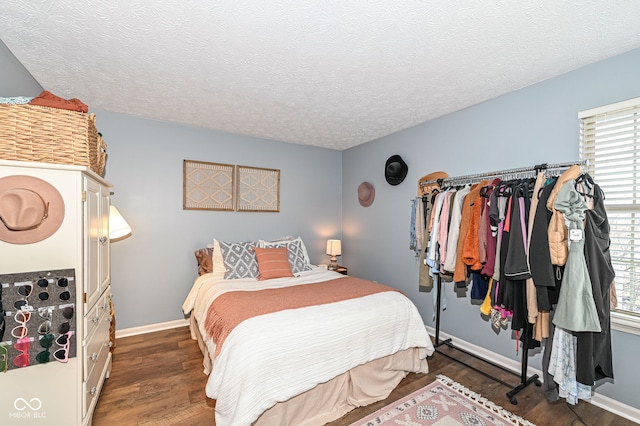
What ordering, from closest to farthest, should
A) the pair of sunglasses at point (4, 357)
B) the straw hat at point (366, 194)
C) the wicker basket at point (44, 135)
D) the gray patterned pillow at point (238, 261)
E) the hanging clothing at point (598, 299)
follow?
the pair of sunglasses at point (4, 357), the wicker basket at point (44, 135), the hanging clothing at point (598, 299), the gray patterned pillow at point (238, 261), the straw hat at point (366, 194)

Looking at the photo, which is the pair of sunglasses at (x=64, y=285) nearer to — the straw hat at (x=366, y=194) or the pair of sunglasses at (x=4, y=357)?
the pair of sunglasses at (x=4, y=357)

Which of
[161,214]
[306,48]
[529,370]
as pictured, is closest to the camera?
Answer: [306,48]

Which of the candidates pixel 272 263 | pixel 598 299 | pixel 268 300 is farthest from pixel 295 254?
pixel 598 299

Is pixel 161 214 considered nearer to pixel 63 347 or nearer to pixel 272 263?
pixel 272 263

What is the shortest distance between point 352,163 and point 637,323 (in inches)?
140

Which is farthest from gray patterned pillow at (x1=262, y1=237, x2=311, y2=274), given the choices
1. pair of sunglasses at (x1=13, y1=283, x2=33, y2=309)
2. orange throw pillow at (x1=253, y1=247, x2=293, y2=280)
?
pair of sunglasses at (x1=13, y1=283, x2=33, y2=309)

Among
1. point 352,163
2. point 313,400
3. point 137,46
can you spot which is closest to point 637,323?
point 313,400

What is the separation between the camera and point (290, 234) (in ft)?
14.3

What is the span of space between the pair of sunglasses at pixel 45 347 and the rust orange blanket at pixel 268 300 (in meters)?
0.88

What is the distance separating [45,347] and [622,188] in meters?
3.71

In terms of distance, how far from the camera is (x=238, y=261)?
10.6 feet

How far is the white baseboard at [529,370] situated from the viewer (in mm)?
1920

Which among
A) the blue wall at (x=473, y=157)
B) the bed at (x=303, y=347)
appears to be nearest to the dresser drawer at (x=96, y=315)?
the bed at (x=303, y=347)

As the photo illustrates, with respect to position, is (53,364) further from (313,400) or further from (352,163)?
(352,163)
